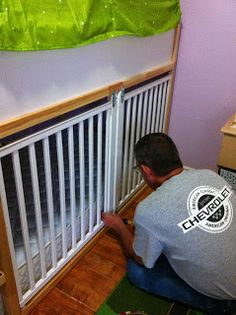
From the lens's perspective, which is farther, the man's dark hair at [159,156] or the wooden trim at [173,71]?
the wooden trim at [173,71]

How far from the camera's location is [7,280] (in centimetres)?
106

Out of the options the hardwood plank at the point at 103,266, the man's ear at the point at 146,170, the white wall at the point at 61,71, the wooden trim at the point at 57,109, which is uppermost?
the white wall at the point at 61,71

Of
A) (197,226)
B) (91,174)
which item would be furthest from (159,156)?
(91,174)

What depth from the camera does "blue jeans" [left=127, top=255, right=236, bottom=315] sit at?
3.92 ft

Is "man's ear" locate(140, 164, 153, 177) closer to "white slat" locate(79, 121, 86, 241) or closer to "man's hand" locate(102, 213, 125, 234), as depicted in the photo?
"white slat" locate(79, 121, 86, 241)

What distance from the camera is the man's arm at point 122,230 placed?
1405mm

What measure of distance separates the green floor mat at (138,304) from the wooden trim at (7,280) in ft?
1.11

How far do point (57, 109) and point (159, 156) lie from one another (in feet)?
1.31

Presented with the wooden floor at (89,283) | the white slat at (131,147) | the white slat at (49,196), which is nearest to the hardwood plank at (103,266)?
the wooden floor at (89,283)

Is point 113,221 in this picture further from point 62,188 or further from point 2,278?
point 2,278

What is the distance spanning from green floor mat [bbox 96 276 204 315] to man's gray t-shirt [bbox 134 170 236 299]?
0.75 feet

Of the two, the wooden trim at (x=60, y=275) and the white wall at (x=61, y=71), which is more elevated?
the white wall at (x=61, y=71)

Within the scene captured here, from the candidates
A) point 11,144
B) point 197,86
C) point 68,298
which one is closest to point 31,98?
point 11,144

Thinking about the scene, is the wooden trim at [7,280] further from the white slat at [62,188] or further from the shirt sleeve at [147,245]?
the shirt sleeve at [147,245]
